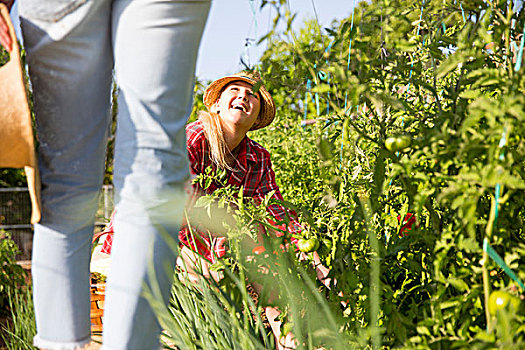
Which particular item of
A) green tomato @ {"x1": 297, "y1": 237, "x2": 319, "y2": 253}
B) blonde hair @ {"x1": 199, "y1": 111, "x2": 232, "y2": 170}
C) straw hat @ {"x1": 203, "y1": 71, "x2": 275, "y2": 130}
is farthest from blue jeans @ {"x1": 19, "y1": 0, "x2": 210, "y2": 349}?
straw hat @ {"x1": 203, "y1": 71, "x2": 275, "y2": 130}

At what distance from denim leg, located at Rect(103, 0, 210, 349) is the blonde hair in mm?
1038

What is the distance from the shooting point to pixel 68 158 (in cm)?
103

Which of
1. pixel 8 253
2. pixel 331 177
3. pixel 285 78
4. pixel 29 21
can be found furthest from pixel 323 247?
pixel 8 253

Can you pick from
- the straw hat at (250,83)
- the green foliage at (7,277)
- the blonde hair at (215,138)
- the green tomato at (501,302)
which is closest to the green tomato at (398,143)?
the green tomato at (501,302)

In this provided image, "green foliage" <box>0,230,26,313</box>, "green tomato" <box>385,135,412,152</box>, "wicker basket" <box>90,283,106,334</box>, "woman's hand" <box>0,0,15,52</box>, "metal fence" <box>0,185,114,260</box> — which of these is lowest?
"metal fence" <box>0,185,114,260</box>

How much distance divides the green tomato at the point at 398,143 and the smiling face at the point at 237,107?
1.34 metres

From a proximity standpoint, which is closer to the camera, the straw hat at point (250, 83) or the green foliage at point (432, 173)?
the green foliage at point (432, 173)

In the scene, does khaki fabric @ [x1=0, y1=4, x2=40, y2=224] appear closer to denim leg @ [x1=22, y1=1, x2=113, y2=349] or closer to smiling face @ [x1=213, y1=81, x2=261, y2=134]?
denim leg @ [x1=22, y1=1, x2=113, y2=349]

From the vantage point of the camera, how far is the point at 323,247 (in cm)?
117

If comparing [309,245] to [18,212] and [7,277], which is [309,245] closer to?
[7,277]

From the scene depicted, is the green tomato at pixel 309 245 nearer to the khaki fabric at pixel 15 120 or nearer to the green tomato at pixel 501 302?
the green tomato at pixel 501 302

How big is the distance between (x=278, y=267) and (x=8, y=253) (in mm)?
3224

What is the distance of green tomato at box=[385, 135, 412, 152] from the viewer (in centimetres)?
88

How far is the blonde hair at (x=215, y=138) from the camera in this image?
2.02 m
